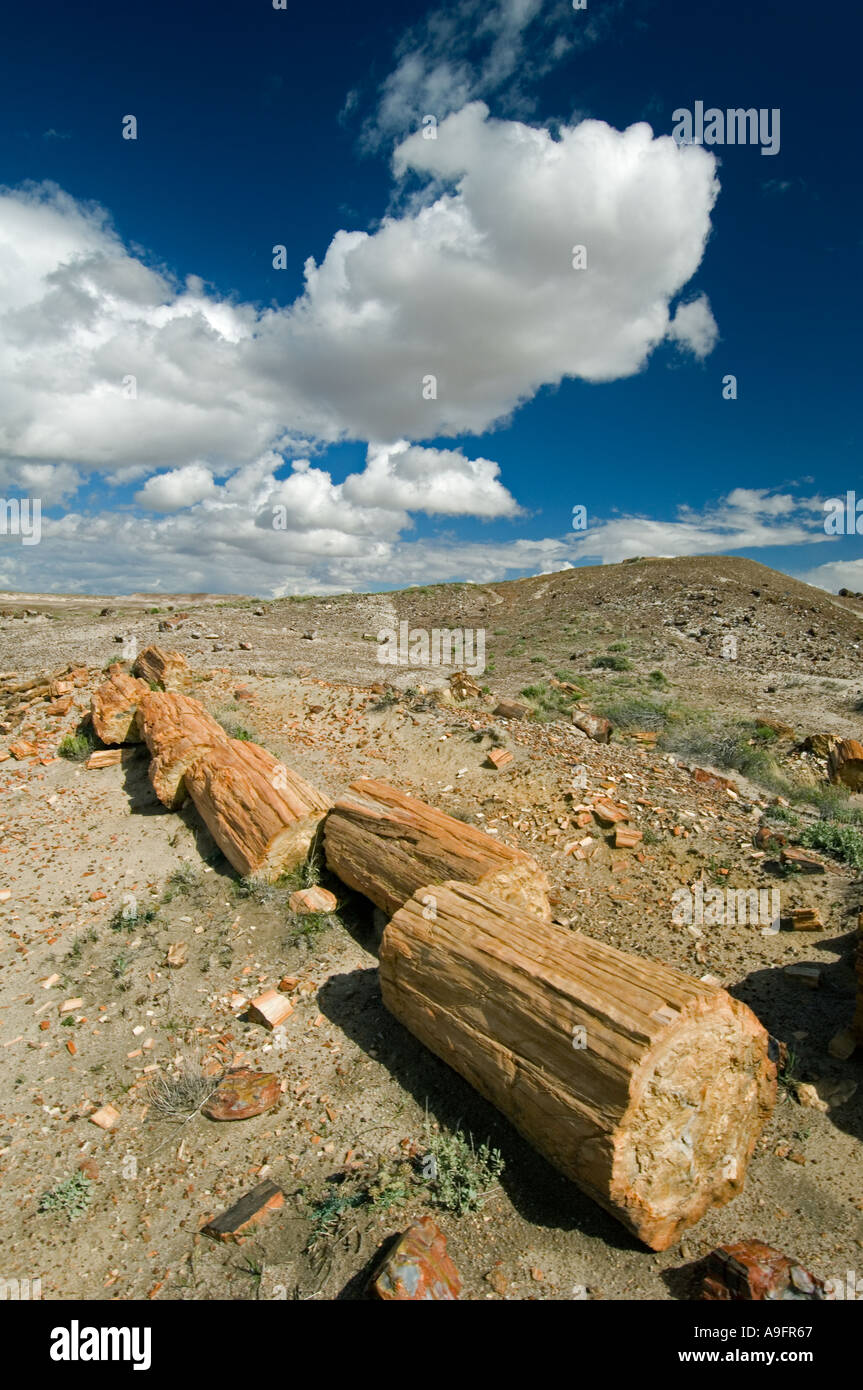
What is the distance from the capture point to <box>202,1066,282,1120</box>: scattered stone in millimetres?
4078

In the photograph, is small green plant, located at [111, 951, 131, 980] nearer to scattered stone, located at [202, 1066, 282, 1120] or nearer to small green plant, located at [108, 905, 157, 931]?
small green plant, located at [108, 905, 157, 931]

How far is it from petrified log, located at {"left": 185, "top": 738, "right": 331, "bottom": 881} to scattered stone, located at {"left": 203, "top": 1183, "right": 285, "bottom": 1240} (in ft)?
10.4

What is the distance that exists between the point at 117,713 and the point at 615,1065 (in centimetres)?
885

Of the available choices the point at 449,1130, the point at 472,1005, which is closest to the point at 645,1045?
the point at 472,1005

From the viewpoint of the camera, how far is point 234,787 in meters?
7.15

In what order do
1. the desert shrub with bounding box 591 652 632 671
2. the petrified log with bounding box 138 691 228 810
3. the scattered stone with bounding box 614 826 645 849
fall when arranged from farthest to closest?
1. the desert shrub with bounding box 591 652 632 671
2. the petrified log with bounding box 138 691 228 810
3. the scattered stone with bounding box 614 826 645 849

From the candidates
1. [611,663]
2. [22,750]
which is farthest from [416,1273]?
[611,663]

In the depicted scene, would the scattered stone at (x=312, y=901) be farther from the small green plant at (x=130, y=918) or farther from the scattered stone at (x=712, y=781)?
the scattered stone at (x=712, y=781)

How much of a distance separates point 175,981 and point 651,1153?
4020 millimetres

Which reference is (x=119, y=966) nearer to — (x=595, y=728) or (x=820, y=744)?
(x=595, y=728)

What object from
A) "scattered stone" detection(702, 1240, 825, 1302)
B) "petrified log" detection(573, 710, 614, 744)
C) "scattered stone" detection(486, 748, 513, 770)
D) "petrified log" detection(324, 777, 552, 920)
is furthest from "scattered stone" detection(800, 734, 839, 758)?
"scattered stone" detection(702, 1240, 825, 1302)

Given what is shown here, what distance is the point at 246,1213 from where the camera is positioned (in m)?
3.43
